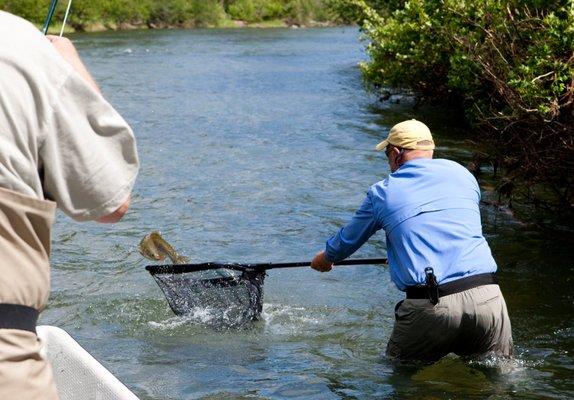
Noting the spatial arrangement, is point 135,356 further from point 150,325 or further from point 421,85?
point 421,85

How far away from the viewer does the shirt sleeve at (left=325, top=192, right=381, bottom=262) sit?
5.77m

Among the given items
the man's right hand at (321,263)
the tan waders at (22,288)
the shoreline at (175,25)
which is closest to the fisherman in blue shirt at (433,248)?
the man's right hand at (321,263)

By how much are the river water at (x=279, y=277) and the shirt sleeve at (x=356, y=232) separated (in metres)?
0.95

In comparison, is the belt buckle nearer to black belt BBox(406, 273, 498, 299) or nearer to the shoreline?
black belt BBox(406, 273, 498, 299)

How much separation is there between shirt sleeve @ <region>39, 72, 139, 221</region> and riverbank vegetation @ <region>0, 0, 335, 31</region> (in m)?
53.2

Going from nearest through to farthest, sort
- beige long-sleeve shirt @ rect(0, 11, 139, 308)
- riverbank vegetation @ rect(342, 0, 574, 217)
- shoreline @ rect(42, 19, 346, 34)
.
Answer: beige long-sleeve shirt @ rect(0, 11, 139, 308) < riverbank vegetation @ rect(342, 0, 574, 217) < shoreline @ rect(42, 19, 346, 34)

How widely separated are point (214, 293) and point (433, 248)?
2.44m

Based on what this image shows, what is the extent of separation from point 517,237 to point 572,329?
117 inches

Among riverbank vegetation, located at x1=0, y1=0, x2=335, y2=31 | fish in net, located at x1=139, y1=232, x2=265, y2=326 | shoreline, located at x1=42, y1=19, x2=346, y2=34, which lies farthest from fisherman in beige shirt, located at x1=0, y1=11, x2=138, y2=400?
shoreline, located at x1=42, y1=19, x2=346, y2=34

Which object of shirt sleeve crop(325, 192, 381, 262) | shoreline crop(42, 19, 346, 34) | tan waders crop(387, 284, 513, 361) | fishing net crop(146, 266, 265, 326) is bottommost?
shoreline crop(42, 19, 346, 34)

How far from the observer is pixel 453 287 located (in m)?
5.58

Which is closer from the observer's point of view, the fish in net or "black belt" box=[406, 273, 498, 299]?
"black belt" box=[406, 273, 498, 299]

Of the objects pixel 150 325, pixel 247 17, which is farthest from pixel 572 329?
pixel 247 17

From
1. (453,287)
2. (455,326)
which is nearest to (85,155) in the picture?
(453,287)
